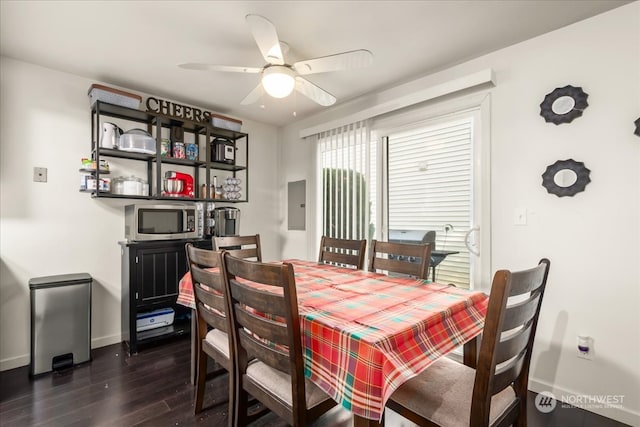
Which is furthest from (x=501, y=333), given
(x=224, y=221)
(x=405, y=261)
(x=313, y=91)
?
(x=224, y=221)

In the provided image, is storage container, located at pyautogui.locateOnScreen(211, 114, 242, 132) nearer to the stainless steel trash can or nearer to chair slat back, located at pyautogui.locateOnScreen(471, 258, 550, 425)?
the stainless steel trash can

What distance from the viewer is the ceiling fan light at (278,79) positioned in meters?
1.91

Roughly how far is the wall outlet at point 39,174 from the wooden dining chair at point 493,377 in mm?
3064

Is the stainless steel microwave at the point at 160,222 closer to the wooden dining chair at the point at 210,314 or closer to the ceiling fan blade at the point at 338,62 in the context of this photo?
the wooden dining chair at the point at 210,314

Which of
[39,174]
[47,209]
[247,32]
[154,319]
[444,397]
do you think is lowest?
[154,319]

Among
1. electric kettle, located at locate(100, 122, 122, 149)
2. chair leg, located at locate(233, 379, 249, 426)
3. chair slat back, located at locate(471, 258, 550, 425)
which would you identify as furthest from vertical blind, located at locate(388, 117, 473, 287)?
electric kettle, located at locate(100, 122, 122, 149)

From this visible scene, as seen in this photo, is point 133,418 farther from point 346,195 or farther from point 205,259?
point 346,195

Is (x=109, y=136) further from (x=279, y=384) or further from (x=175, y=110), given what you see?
(x=279, y=384)

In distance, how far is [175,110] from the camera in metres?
3.09

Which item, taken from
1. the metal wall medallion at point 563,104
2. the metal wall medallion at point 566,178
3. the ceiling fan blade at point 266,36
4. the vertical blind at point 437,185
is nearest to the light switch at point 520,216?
the metal wall medallion at point 566,178

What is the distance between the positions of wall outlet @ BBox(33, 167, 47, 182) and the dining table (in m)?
2.47

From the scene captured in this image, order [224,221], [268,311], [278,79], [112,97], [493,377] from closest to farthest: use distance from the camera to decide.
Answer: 1. [493,377]
2. [268,311]
3. [278,79]
4. [112,97]
5. [224,221]

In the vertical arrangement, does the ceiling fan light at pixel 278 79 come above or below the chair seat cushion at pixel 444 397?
above

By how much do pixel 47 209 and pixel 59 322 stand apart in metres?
0.93
